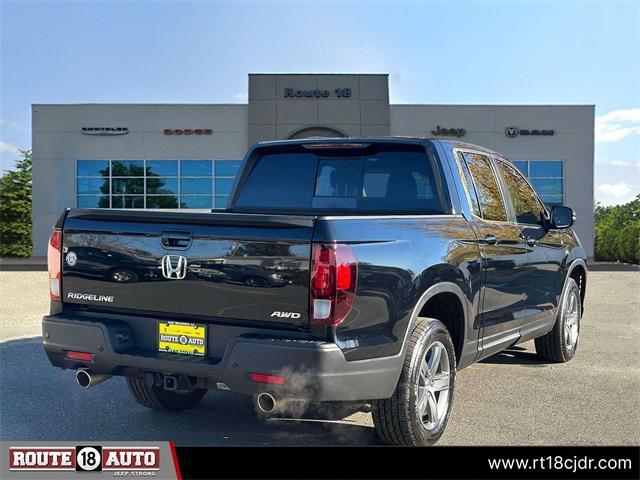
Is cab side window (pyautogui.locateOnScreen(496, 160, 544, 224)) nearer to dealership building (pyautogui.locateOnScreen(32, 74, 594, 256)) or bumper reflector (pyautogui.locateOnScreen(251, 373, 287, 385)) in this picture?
bumper reflector (pyautogui.locateOnScreen(251, 373, 287, 385))

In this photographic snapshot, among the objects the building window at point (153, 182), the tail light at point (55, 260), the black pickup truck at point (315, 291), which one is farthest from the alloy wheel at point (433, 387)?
the building window at point (153, 182)

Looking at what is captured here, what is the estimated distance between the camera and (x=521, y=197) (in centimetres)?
604

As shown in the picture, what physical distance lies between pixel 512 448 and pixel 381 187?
6.73 ft

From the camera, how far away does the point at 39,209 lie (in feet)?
102

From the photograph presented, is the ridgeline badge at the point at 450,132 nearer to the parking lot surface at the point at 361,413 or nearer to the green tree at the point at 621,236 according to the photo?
the green tree at the point at 621,236

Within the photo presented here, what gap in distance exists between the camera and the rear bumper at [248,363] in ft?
11.1

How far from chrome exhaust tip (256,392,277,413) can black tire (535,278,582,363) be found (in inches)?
159

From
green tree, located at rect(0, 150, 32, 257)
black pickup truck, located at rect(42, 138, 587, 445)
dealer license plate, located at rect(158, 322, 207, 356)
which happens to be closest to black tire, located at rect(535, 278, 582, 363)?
black pickup truck, located at rect(42, 138, 587, 445)

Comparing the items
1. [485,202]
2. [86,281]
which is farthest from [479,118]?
[86,281]

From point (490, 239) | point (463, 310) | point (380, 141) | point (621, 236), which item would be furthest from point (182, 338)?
point (621, 236)

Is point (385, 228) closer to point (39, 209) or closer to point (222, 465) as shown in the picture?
point (222, 465)

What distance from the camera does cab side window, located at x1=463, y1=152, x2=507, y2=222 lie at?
5.15 m

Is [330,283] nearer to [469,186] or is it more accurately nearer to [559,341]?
[469,186]

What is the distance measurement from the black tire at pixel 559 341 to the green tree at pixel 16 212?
2959cm
